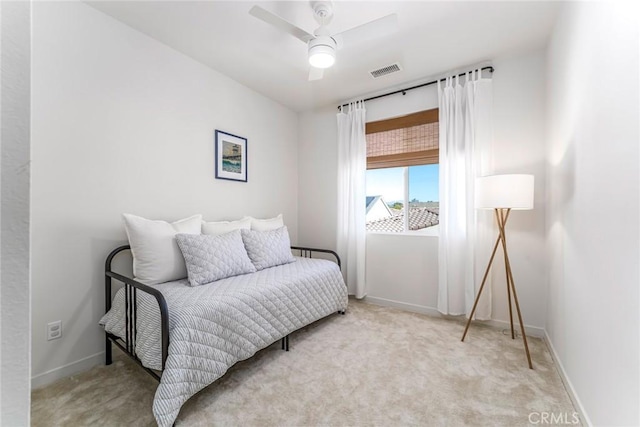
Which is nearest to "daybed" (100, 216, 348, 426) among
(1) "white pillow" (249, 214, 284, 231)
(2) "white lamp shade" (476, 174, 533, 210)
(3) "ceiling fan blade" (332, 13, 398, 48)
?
(1) "white pillow" (249, 214, 284, 231)

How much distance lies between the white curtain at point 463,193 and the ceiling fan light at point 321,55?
4.80ft

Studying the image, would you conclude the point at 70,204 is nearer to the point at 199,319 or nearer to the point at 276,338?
the point at 199,319

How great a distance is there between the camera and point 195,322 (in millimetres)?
1646

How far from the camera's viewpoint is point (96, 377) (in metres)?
1.93

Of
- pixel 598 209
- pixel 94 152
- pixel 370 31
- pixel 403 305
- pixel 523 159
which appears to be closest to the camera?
pixel 598 209

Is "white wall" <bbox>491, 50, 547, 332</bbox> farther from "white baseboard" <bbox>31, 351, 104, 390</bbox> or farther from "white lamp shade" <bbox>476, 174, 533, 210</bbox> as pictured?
"white baseboard" <bbox>31, 351, 104, 390</bbox>

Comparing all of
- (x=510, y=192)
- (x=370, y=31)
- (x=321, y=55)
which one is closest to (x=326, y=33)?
(x=321, y=55)

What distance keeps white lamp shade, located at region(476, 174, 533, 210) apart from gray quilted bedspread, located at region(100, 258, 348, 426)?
1619mm

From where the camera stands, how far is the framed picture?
3008mm

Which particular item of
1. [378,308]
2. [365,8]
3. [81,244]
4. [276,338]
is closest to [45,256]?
[81,244]

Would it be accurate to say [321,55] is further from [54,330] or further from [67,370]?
[67,370]

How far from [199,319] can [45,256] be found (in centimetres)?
115

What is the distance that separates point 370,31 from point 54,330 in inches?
114

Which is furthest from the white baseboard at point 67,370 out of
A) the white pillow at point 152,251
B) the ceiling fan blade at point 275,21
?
the ceiling fan blade at point 275,21
